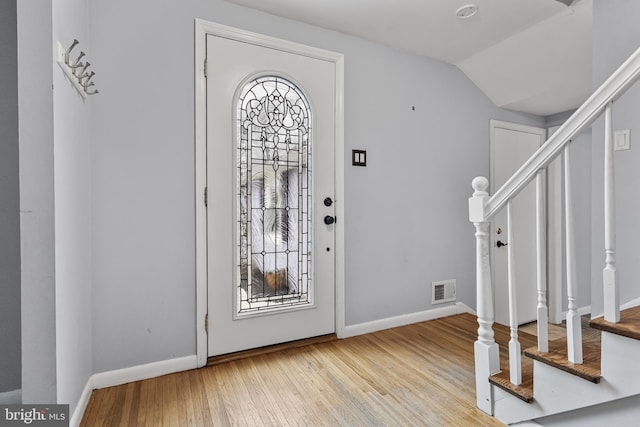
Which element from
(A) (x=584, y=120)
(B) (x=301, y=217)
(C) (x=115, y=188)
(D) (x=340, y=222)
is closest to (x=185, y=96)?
(C) (x=115, y=188)

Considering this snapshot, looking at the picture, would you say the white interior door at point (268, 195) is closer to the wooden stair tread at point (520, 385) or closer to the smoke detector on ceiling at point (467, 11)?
the smoke detector on ceiling at point (467, 11)

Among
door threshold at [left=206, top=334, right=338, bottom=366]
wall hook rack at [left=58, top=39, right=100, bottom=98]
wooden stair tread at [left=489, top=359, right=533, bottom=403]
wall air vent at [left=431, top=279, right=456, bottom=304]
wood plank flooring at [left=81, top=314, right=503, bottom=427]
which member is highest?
wall hook rack at [left=58, top=39, right=100, bottom=98]

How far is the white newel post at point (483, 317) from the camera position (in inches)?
63.4

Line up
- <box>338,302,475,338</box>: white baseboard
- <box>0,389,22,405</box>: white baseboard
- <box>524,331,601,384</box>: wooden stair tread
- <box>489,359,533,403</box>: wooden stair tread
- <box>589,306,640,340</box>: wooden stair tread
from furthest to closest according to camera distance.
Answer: <box>338,302,475,338</box>: white baseboard < <box>0,389,22,405</box>: white baseboard < <box>489,359,533,403</box>: wooden stair tread < <box>524,331,601,384</box>: wooden stair tread < <box>589,306,640,340</box>: wooden stair tread

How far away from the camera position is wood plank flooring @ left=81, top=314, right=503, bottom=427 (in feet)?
5.16

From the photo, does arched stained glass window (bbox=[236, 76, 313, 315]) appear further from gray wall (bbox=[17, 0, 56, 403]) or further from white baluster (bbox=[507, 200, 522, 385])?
white baluster (bbox=[507, 200, 522, 385])

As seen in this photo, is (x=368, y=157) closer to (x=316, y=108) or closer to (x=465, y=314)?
(x=316, y=108)

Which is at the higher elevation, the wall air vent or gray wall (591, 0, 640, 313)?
gray wall (591, 0, 640, 313)

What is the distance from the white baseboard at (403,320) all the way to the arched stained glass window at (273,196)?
0.45 meters

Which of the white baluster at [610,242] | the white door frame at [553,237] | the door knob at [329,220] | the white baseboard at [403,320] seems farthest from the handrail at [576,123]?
the white door frame at [553,237]

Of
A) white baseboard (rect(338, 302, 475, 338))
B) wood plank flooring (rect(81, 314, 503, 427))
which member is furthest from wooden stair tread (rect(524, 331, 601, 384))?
white baseboard (rect(338, 302, 475, 338))

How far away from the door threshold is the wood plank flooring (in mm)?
27

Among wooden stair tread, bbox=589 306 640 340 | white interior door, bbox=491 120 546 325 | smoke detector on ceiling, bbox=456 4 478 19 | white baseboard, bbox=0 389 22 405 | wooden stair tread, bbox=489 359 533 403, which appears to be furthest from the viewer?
white interior door, bbox=491 120 546 325

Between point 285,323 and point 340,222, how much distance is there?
2.79 feet
